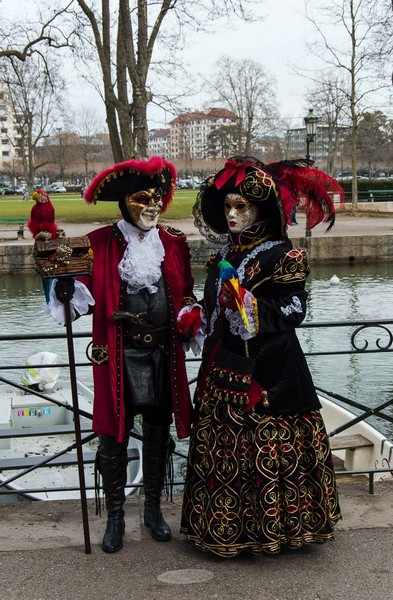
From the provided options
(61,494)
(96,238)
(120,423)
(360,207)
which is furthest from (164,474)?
(360,207)

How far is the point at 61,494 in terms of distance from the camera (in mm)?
6098

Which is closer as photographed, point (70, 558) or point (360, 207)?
point (70, 558)

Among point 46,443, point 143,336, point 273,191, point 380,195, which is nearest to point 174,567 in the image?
point 143,336

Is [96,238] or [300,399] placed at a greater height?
[96,238]

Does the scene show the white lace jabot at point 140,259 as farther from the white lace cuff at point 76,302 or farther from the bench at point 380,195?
the bench at point 380,195

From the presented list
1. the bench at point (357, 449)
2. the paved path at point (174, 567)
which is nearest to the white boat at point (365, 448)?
the bench at point (357, 449)

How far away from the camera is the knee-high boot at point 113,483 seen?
287cm

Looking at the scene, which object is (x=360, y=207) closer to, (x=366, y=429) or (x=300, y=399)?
(x=366, y=429)

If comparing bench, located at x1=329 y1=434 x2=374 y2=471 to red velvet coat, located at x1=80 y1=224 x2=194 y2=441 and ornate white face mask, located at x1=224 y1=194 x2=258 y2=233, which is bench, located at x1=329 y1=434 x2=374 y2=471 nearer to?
red velvet coat, located at x1=80 y1=224 x2=194 y2=441

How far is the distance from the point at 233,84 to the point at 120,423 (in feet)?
144

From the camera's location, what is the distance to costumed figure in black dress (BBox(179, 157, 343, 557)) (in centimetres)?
269

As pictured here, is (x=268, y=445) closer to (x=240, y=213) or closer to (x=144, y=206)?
(x=240, y=213)

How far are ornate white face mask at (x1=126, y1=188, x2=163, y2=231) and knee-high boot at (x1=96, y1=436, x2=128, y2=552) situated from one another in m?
0.94

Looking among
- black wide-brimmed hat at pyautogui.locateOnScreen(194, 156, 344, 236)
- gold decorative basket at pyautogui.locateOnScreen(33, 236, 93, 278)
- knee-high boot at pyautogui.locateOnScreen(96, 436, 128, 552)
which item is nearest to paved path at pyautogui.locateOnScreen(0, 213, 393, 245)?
black wide-brimmed hat at pyautogui.locateOnScreen(194, 156, 344, 236)
